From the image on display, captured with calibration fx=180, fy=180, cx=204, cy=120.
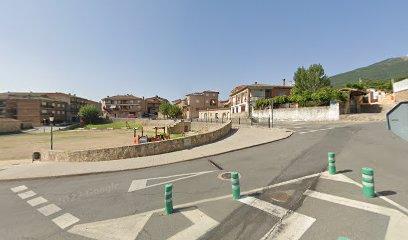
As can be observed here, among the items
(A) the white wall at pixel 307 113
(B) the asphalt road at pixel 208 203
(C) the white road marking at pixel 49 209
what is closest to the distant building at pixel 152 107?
(A) the white wall at pixel 307 113

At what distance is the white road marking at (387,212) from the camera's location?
12.8 feet

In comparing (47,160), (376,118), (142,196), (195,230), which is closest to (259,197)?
(195,230)

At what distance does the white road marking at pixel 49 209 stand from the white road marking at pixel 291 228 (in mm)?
6914

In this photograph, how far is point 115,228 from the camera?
4.98m

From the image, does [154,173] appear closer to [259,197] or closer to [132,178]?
[132,178]

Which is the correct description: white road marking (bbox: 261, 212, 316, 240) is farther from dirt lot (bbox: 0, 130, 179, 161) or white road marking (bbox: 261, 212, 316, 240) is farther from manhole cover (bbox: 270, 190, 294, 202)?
dirt lot (bbox: 0, 130, 179, 161)

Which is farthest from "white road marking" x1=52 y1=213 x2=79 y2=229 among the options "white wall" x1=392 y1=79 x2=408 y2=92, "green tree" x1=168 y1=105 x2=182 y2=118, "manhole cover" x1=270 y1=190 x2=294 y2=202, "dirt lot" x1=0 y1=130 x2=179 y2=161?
"green tree" x1=168 y1=105 x2=182 y2=118

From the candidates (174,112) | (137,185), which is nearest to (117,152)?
(137,185)

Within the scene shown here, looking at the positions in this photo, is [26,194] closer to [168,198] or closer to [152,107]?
[168,198]

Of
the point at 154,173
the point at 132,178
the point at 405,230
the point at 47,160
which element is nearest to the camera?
the point at 405,230

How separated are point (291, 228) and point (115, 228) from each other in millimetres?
4608

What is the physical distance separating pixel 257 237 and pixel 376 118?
1377 inches

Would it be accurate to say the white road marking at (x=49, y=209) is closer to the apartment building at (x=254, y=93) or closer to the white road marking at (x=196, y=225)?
the white road marking at (x=196, y=225)

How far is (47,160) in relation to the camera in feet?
48.7
